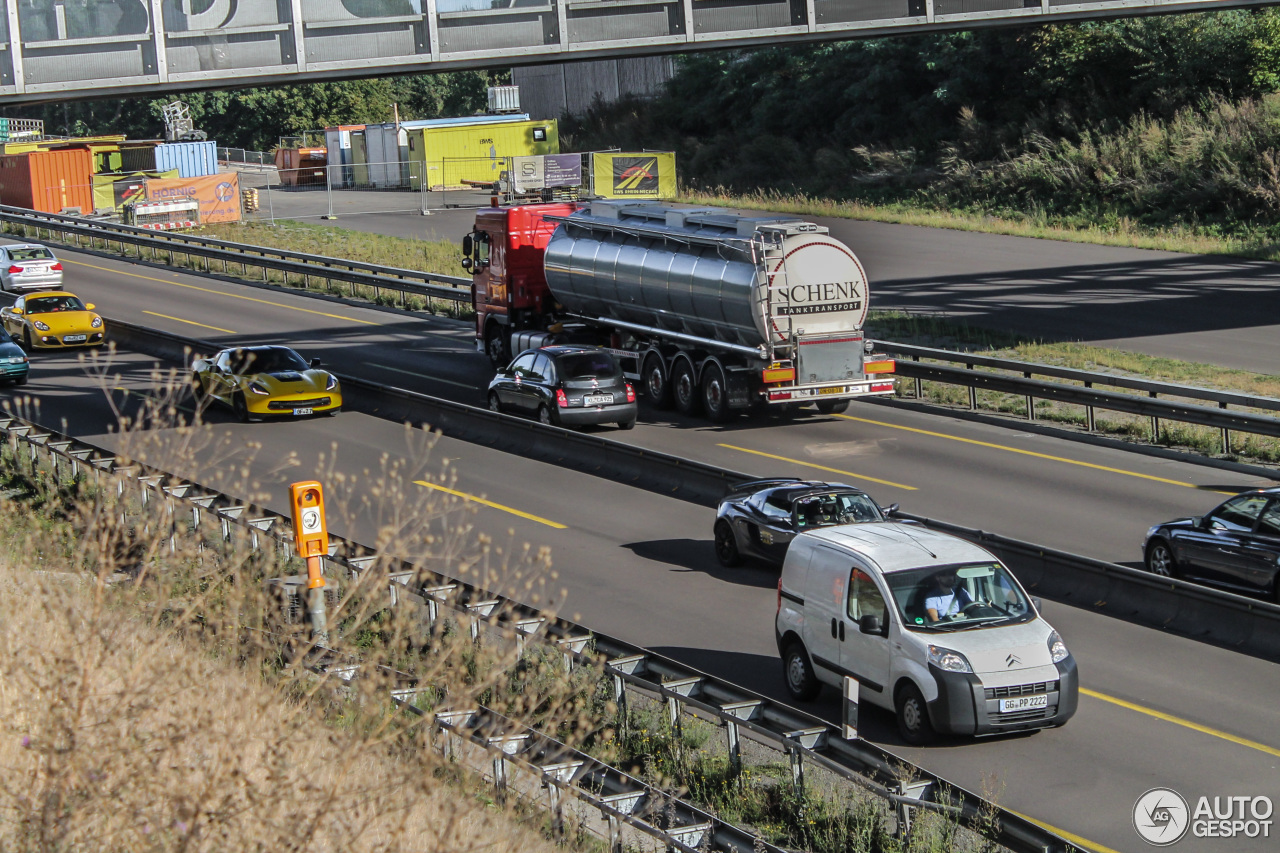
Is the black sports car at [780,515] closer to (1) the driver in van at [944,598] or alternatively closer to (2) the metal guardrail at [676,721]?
(1) the driver in van at [944,598]

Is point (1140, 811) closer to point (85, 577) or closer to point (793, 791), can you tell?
point (793, 791)

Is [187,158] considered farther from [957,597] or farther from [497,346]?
[957,597]

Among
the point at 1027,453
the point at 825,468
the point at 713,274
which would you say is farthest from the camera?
the point at 713,274

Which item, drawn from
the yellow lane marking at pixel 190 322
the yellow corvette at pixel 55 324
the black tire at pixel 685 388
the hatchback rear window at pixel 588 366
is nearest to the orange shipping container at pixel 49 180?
the yellow lane marking at pixel 190 322

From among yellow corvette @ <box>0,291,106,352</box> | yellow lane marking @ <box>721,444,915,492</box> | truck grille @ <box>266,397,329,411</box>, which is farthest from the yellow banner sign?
yellow lane marking @ <box>721,444,915,492</box>

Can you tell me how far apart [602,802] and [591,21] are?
48.1 ft

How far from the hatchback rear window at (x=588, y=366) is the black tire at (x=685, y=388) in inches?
73.0

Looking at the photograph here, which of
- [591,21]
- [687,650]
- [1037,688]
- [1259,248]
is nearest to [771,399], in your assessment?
[591,21]

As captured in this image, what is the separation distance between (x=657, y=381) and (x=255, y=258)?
23757 mm

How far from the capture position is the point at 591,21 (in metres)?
21.1

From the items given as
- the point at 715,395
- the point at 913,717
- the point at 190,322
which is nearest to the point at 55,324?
the point at 190,322

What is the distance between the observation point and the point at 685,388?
28.4m

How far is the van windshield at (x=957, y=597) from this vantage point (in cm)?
1254

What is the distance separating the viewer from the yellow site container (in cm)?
7212
